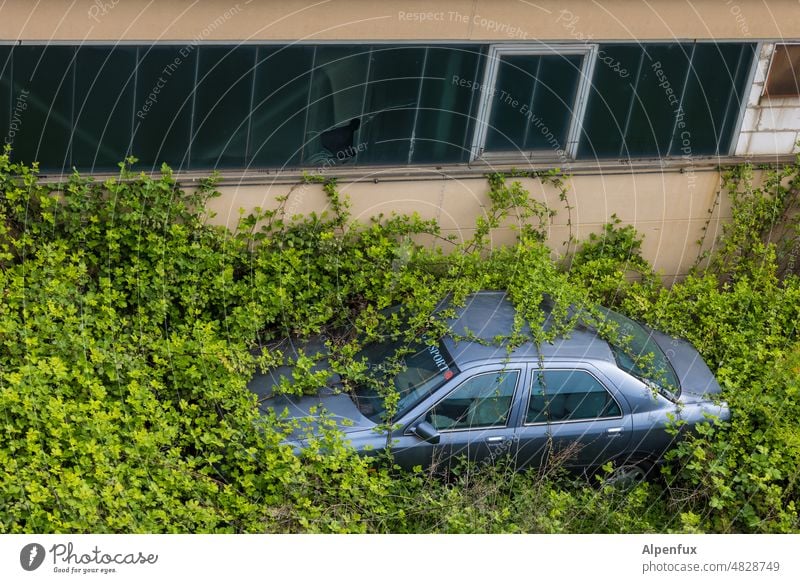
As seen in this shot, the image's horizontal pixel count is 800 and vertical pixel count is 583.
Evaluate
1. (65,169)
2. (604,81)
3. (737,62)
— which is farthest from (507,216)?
(65,169)

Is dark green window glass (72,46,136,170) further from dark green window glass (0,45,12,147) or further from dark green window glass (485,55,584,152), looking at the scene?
dark green window glass (485,55,584,152)

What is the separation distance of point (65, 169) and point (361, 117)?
280 centimetres

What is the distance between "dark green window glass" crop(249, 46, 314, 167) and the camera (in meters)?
8.80

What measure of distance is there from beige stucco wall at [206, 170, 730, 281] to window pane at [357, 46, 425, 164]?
285 mm

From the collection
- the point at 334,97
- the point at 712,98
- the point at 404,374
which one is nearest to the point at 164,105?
the point at 334,97

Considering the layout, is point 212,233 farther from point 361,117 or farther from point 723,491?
point 723,491

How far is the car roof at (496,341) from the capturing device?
7.72 metres

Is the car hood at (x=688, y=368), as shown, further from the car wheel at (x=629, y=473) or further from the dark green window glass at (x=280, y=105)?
the dark green window glass at (x=280, y=105)

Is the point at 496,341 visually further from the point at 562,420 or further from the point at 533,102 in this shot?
the point at 533,102

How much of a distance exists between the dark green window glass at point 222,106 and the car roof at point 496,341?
2.70 meters

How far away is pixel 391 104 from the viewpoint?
366 inches

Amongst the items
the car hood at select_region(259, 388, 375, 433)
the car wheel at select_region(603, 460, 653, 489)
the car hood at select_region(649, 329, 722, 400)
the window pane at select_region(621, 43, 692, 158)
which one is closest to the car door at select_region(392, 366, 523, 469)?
the car hood at select_region(259, 388, 375, 433)

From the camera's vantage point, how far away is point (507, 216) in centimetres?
1003

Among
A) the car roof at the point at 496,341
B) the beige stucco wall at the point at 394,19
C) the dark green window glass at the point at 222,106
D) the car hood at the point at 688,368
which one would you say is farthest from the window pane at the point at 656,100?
the dark green window glass at the point at 222,106
